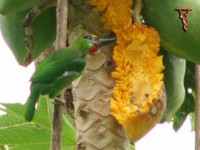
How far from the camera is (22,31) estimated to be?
1.72 meters

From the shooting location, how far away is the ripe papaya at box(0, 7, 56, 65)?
170cm

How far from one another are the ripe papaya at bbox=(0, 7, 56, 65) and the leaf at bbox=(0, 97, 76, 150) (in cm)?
38

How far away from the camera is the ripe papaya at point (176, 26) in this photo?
5.07 ft

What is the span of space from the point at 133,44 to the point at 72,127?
26.6 inches

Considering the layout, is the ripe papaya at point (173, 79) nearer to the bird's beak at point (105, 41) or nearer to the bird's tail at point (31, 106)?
the bird's beak at point (105, 41)

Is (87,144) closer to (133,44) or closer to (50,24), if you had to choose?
(133,44)

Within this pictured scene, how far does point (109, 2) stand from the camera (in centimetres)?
160

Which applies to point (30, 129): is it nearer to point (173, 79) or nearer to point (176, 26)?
point (173, 79)

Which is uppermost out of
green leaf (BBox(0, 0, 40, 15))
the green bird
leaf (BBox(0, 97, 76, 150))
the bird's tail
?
green leaf (BBox(0, 0, 40, 15))

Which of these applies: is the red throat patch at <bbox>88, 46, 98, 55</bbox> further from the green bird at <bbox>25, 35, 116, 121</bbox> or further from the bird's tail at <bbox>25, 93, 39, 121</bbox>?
the bird's tail at <bbox>25, 93, 39, 121</bbox>

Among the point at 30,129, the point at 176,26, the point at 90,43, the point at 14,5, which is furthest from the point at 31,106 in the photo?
the point at 30,129

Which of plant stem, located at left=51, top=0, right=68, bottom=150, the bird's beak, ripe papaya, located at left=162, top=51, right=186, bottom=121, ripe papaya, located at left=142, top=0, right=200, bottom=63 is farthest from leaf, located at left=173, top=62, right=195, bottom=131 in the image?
plant stem, located at left=51, top=0, right=68, bottom=150

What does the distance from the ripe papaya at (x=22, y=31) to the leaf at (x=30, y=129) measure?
0.38 meters

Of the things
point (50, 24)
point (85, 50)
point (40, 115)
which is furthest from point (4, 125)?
point (85, 50)
